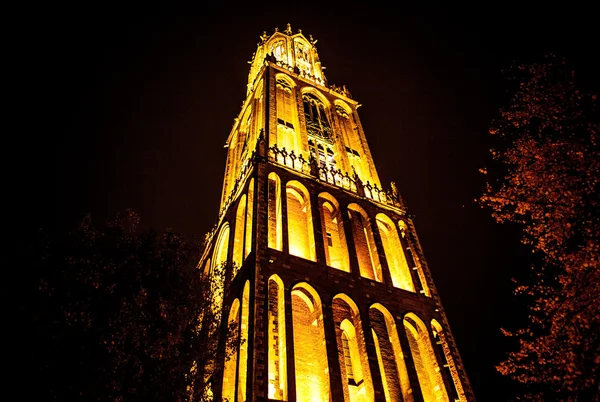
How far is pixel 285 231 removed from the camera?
22000 mm

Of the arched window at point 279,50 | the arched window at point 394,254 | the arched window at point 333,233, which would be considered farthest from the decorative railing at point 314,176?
the arched window at point 279,50

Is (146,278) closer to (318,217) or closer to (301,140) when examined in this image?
(318,217)

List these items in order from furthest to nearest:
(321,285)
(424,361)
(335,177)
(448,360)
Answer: (335,177), (448,360), (424,361), (321,285)

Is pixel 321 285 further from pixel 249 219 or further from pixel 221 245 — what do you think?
pixel 221 245

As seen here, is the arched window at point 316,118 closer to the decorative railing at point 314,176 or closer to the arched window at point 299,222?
the decorative railing at point 314,176

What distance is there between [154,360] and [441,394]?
43.5ft

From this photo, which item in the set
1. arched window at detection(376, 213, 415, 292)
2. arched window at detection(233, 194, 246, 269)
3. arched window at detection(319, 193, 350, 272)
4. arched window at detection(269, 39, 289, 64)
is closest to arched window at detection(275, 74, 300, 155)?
arched window at detection(319, 193, 350, 272)

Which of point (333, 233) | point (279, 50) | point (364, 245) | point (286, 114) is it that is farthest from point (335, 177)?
point (279, 50)

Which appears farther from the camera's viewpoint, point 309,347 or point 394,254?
point 394,254

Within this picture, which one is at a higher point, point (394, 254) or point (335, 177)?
point (335, 177)

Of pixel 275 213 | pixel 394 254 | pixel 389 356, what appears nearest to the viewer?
pixel 389 356

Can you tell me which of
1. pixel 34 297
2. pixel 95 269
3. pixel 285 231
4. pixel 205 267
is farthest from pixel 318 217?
pixel 34 297

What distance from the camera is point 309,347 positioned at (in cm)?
1920

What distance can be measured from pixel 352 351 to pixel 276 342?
15.2 feet
